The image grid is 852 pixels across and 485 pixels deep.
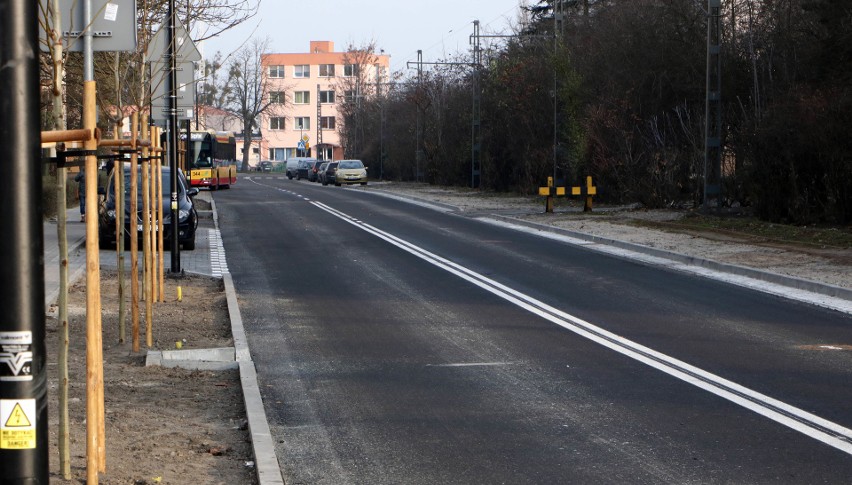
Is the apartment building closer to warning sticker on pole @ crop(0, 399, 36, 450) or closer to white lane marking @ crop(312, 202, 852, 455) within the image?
white lane marking @ crop(312, 202, 852, 455)

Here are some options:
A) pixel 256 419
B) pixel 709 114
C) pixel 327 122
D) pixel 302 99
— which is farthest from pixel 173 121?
pixel 327 122

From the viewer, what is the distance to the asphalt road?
666cm

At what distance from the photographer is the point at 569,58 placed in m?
45.0

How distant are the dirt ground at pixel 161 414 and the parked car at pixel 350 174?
60.3 m

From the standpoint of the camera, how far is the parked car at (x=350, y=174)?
72.6 metres

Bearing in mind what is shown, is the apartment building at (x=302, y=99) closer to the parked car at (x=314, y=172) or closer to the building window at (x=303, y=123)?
the building window at (x=303, y=123)

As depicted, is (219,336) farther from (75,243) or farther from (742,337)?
(75,243)

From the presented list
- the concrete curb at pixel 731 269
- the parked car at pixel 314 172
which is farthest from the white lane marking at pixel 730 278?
the parked car at pixel 314 172

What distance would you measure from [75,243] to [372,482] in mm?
18115

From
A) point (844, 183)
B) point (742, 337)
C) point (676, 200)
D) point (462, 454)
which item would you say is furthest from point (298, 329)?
point (676, 200)

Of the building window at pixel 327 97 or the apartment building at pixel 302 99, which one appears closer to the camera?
the apartment building at pixel 302 99

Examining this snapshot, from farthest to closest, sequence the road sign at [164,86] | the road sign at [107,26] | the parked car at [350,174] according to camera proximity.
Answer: the parked car at [350,174] → the road sign at [164,86] → the road sign at [107,26]

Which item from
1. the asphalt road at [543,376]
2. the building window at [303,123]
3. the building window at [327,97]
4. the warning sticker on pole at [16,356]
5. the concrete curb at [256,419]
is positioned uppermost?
the building window at [327,97]

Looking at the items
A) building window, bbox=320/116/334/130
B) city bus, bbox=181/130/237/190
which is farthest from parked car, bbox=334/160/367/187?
building window, bbox=320/116/334/130
